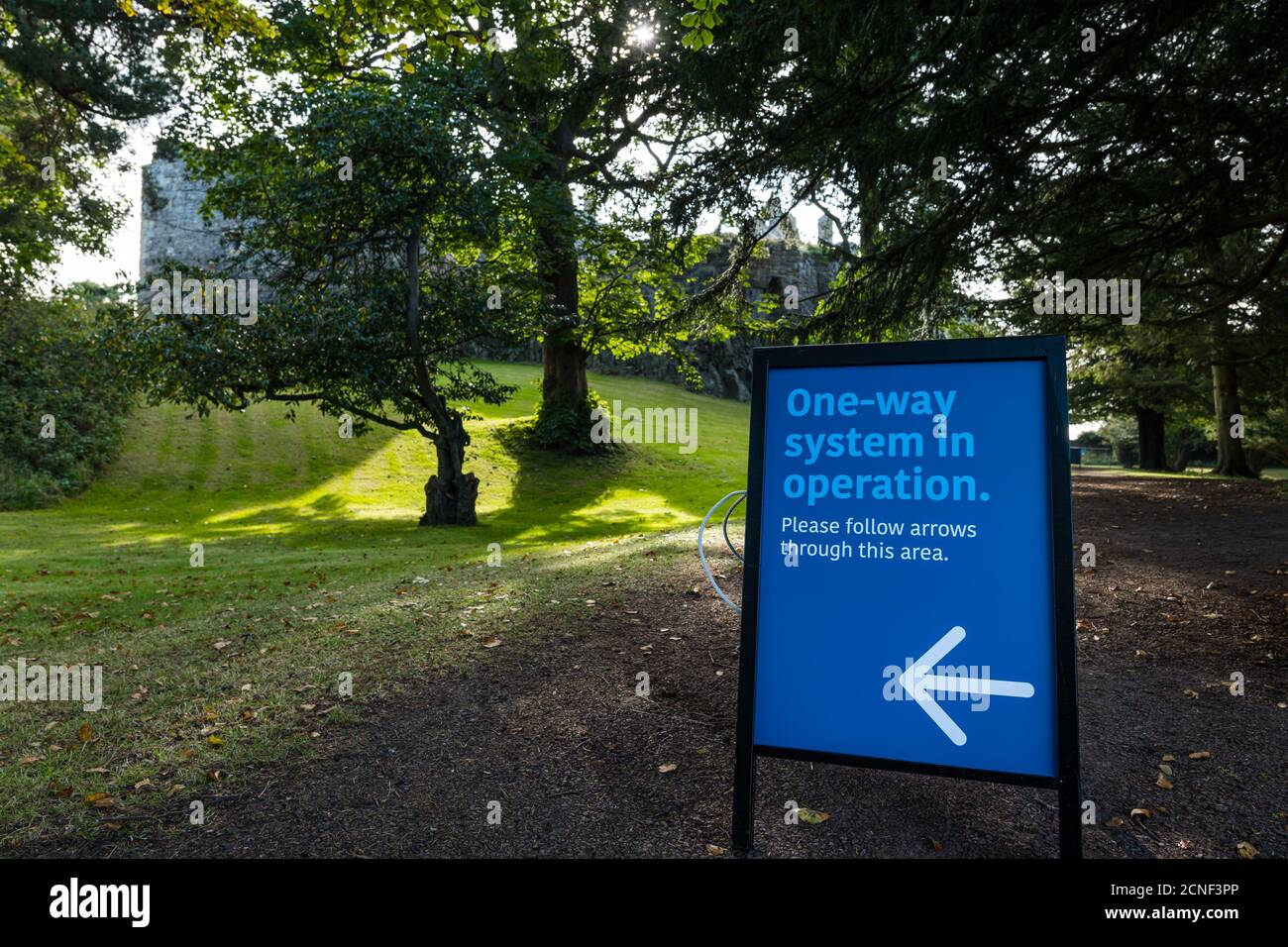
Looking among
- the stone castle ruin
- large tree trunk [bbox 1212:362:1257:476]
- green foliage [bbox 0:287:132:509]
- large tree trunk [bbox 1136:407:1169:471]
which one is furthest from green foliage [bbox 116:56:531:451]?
large tree trunk [bbox 1136:407:1169:471]

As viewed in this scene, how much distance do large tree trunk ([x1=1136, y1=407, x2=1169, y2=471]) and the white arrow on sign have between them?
36029mm

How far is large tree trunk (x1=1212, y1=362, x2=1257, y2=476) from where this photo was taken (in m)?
23.7

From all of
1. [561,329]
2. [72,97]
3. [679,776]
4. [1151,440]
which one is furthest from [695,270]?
[679,776]

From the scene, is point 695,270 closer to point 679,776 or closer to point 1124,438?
point 1124,438

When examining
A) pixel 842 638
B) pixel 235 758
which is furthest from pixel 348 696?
pixel 842 638

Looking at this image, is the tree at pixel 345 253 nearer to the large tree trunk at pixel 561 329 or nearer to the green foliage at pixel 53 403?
the large tree trunk at pixel 561 329

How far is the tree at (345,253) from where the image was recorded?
13820 millimetres

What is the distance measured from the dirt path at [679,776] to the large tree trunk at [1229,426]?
72.0 feet

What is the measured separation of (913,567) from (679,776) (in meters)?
1.61

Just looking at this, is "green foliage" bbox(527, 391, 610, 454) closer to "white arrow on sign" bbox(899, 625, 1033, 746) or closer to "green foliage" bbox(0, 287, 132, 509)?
"green foliage" bbox(0, 287, 132, 509)

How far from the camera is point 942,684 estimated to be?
9.86 ft

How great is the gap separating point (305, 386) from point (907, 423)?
1438 centimetres

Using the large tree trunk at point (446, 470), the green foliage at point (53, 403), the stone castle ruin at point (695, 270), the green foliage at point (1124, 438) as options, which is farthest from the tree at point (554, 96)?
the green foliage at point (1124, 438)

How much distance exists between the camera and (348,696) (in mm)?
4793
